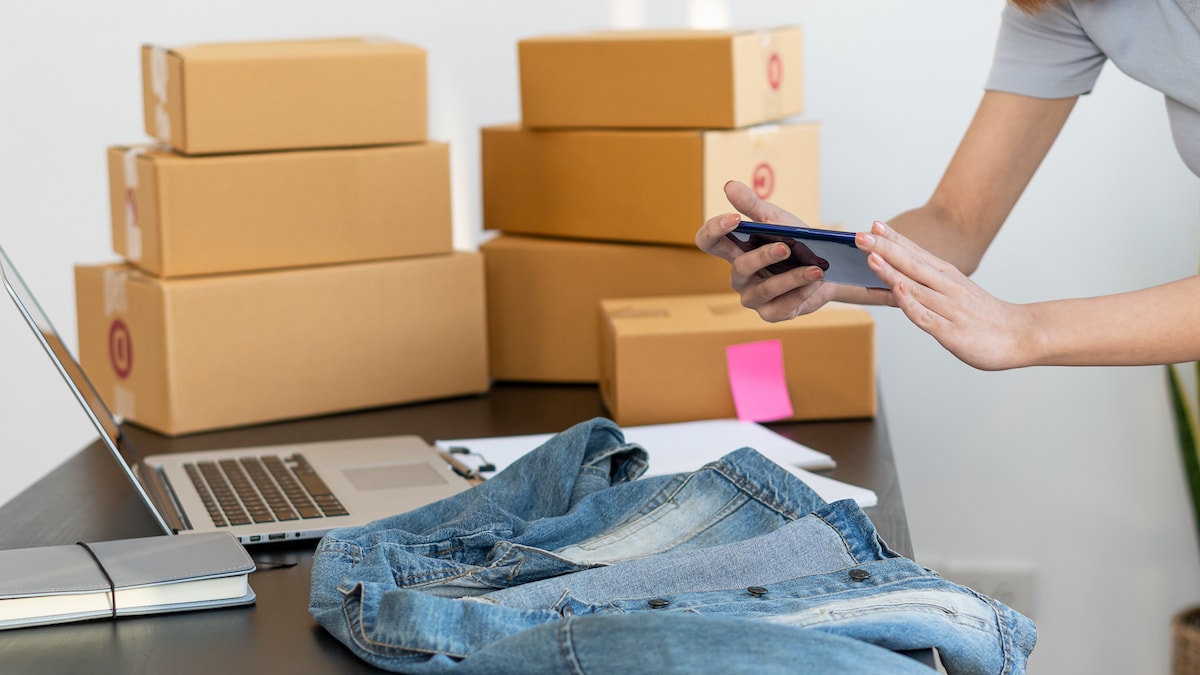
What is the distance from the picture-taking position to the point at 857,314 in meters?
1.42

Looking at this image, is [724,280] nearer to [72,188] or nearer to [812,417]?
[812,417]

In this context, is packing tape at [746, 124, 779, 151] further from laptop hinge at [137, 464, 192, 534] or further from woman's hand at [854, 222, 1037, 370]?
laptop hinge at [137, 464, 192, 534]

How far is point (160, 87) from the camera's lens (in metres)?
1.43

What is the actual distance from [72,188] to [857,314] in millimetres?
1492

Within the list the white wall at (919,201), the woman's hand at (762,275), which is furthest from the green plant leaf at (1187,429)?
the woman's hand at (762,275)

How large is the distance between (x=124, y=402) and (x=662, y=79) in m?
0.76

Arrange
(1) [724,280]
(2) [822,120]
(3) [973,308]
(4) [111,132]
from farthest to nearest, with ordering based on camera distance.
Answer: (4) [111,132] → (2) [822,120] → (1) [724,280] → (3) [973,308]

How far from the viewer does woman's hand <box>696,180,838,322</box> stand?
3.59 feet

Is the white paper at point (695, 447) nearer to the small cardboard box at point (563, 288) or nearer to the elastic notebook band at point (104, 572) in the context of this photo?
the small cardboard box at point (563, 288)

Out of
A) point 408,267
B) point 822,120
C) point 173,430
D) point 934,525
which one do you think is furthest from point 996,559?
point 173,430

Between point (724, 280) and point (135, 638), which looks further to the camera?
point (724, 280)

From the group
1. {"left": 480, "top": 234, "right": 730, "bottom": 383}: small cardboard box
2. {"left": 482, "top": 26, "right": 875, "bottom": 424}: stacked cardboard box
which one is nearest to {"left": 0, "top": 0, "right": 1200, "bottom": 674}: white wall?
{"left": 482, "top": 26, "right": 875, "bottom": 424}: stacked cardboard box

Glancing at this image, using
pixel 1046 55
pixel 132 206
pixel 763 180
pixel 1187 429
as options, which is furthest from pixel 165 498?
pixel 1187 429

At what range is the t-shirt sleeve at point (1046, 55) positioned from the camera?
1249 millimetres
